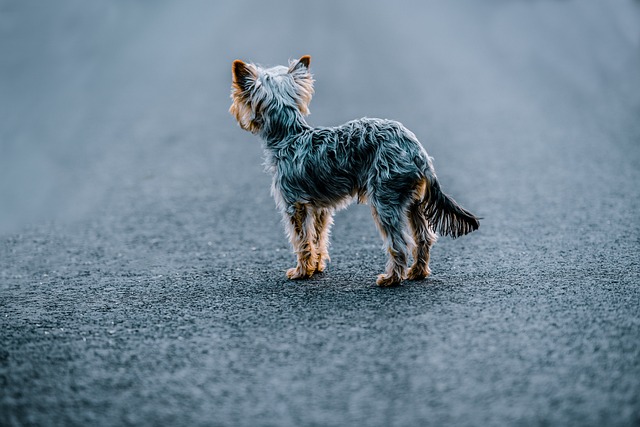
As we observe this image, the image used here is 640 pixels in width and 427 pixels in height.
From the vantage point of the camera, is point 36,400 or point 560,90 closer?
point 36,400

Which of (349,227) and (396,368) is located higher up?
(349,227)

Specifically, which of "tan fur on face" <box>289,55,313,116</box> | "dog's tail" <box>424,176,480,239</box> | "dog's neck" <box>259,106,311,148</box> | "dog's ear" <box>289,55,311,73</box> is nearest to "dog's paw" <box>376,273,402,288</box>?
"dog's tail" <box>424,176,480,239</box>

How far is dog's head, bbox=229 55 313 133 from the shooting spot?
22.4 feet

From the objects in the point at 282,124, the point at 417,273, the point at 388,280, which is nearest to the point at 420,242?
the point at 417,273

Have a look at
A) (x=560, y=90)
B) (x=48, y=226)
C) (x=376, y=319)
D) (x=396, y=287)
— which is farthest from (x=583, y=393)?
(x=560, y=90)

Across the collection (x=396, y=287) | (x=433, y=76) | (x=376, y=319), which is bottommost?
(x=376, y=319)

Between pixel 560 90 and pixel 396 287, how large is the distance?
11.8m

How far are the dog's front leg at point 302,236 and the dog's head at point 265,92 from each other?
2.94 feet

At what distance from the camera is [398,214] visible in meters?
6.28

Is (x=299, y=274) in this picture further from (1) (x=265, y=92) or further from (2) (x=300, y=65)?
(2) (x=300, y=65)

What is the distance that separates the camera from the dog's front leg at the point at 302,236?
679 centimetres

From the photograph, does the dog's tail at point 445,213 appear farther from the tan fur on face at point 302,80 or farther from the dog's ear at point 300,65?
the dog's ear at point 300,65

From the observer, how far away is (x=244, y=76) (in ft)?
22.4

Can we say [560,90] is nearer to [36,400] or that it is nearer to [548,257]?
[548,257]
